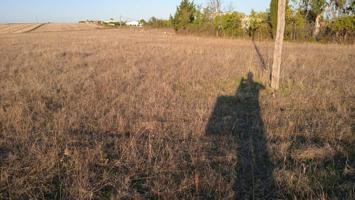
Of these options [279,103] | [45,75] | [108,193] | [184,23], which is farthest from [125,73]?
[184,23]

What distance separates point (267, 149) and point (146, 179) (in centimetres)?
199

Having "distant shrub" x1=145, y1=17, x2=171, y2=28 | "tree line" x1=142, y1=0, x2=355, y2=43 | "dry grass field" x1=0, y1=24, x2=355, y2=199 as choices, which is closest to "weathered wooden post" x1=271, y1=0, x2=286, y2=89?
"dry grass field" x1=0, y1=24, x2=355, y2=199

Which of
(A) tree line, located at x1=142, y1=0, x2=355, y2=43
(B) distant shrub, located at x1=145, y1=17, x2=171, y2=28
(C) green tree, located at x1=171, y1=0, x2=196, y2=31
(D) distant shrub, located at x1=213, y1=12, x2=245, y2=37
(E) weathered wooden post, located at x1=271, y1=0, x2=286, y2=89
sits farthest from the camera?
(B) distant shrub, located at x1=145, y1=17, x2=171, y2=28

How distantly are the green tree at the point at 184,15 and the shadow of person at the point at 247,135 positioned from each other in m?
38.4

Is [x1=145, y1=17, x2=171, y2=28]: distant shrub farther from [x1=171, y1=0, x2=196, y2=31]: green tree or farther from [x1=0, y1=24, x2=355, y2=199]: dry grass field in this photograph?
[x1=0, y1=24, x2=355, y2=199]: dry grass field

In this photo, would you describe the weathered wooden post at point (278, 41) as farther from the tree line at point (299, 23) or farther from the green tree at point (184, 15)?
the green tree at point (184, 15)

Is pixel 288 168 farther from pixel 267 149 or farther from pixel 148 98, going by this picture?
pixel 148 98

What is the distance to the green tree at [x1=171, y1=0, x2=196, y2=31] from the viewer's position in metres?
46.2

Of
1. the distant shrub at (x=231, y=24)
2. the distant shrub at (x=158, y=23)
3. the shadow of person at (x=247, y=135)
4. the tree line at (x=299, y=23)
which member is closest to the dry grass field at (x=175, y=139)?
the shadow of person at (x=247, y=135)

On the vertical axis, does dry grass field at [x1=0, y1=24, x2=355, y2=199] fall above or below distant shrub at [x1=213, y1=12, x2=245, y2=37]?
below

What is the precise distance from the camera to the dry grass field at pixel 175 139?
379cm

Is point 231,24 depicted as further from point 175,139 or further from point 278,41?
point 175,139

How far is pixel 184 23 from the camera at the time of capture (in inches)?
1823

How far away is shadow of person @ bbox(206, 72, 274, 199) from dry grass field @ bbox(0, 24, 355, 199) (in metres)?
0.02
